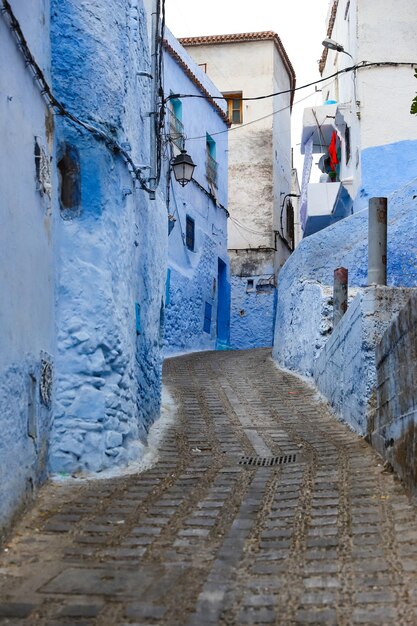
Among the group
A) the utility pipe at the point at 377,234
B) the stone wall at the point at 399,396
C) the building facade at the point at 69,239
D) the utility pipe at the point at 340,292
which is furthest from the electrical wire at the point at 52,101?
the utility pipe at the point at 340,292

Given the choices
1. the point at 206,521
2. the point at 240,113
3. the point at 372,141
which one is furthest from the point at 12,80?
the point at 240,113

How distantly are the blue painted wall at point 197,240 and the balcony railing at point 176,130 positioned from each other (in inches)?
13.1

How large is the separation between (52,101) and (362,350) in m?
4.55

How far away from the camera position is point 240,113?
27.0 m

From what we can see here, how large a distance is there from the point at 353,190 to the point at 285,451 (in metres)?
11.5

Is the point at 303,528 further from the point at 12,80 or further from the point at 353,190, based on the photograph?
the point at 353,190

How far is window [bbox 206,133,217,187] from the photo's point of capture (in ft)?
69.9

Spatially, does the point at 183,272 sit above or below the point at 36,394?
above

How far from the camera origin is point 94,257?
25.1 ft

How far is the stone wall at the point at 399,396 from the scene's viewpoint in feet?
20.7

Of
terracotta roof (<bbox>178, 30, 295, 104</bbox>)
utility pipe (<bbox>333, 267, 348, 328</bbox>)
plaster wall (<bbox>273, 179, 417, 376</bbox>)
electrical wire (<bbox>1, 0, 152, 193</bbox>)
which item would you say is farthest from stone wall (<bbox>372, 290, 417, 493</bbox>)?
terracotta roof (<bbox>178, 30, 295, 104</bbox>)

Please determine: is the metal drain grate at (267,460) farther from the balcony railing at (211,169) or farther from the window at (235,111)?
the window at (235,111)

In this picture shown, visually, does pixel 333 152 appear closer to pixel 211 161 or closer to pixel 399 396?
pixel 211 161

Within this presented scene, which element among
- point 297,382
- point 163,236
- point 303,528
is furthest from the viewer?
point 297,382
